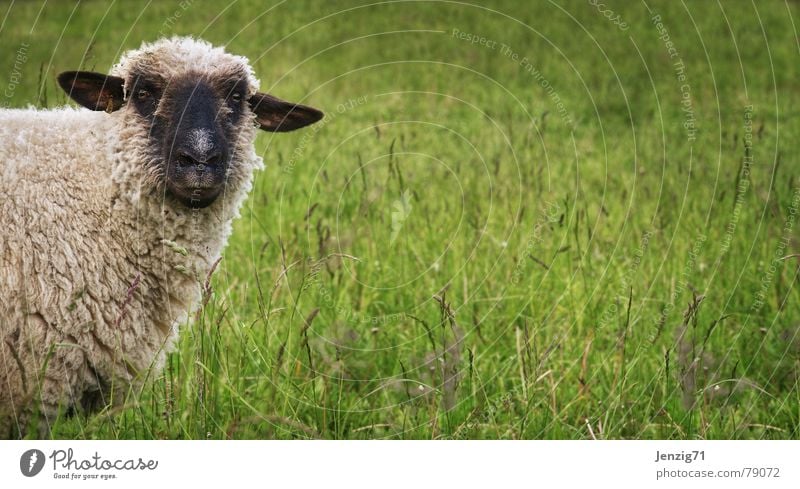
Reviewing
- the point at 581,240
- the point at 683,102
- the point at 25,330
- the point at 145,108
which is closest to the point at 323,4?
the point at 683,102

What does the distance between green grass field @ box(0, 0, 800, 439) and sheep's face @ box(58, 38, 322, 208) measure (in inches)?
15.7

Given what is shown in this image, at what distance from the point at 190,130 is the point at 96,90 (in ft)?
1.53

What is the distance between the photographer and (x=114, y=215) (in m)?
2.93

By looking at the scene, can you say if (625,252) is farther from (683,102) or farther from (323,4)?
(323,4)

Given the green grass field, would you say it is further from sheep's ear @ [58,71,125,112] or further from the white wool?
sheep's ear @ [58,71,125,112]

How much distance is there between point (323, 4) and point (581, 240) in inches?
208

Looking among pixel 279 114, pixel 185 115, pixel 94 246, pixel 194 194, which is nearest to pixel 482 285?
pixel 279 114

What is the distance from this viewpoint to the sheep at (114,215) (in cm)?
271

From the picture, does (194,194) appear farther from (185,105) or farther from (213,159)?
(185,105)

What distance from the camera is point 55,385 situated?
272 cm
